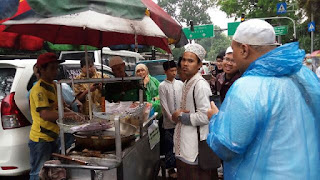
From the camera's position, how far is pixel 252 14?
2678 cm

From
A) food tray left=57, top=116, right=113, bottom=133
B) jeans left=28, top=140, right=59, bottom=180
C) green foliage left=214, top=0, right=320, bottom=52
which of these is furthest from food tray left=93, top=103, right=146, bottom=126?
green foliage left=214, top=0, right=320, bottom=52

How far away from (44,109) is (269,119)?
2296 millimetres

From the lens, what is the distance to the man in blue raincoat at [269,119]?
1.53m

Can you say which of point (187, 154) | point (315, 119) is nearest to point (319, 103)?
point (315, 119)

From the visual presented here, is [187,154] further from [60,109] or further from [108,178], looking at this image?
[60,109]

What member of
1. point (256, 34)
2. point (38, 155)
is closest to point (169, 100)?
point (38, 155)

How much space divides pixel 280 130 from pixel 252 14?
27514mm

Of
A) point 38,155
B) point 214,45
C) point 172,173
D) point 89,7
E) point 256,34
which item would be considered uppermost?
point 214,45

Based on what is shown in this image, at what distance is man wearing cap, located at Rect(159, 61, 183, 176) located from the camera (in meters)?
4.13

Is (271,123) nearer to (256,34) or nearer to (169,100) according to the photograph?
(256,34)

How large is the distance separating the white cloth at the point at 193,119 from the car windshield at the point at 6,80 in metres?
2.37

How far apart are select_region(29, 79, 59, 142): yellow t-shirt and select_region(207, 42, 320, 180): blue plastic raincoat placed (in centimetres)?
209

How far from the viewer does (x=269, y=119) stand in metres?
1.54

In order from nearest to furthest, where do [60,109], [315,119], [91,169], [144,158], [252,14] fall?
[315,119] < [91,169] < [60,109] < [144,158] < [252,14]
